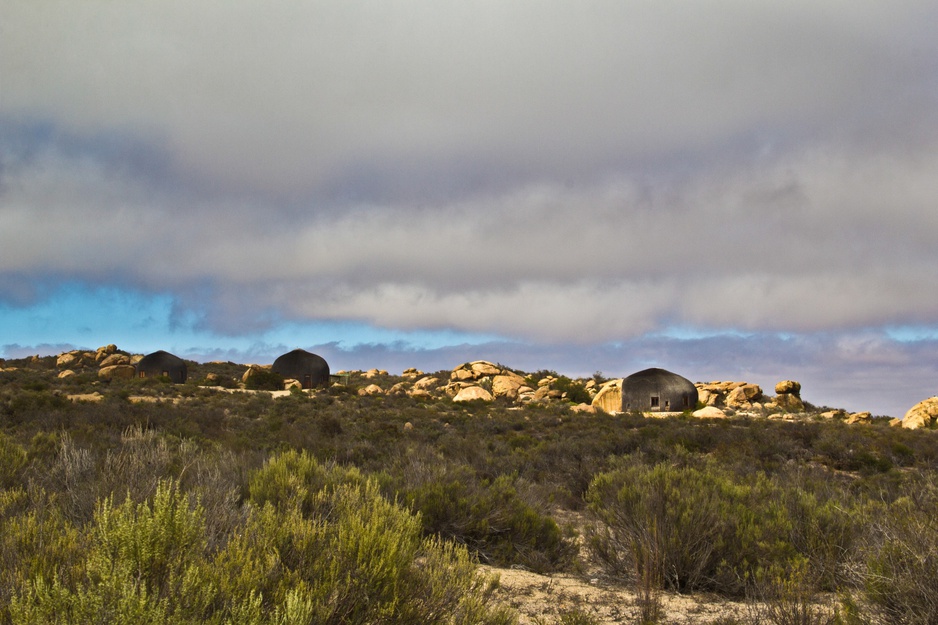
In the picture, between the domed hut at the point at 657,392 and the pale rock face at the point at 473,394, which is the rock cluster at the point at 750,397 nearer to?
the domed hut at the point at 657,392

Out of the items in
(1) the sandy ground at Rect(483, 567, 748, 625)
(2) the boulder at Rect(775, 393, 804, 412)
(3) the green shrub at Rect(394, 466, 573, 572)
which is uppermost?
(2) the boulder at Rect(775, 393, 804, 412)

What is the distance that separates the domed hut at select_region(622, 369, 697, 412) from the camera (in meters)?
37.9

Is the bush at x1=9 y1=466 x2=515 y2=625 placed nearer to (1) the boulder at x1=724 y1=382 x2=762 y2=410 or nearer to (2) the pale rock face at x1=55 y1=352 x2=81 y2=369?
(1) the boulder at x1=724 y1=382 x2=762 y2=410

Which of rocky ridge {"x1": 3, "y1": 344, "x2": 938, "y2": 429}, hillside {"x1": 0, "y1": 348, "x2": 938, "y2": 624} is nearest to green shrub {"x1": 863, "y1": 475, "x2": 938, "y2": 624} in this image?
hillside {"x1": 0, "y1": 348, "x2": 938, "y2": 624}

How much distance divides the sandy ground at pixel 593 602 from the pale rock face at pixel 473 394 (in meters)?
32.5

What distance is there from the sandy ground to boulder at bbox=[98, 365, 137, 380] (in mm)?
44058

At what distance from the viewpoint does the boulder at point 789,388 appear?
4047 cm

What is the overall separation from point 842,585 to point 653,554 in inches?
73.5

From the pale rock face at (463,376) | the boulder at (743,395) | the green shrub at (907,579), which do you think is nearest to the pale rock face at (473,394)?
the pale rock face at (463,376)

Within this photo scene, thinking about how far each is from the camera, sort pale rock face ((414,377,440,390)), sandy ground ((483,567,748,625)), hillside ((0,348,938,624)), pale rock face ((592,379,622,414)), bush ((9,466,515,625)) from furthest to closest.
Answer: pale rock face ((414,377,440,390)) < pale rock face ((592,379,622,414)) < sandy ground ((483,567,748,625)) < hillside ((0,348,938,624)) < bush ((9,466,515,625))

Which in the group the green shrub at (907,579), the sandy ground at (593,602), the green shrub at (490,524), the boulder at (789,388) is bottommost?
the sandy ground at (593,602)

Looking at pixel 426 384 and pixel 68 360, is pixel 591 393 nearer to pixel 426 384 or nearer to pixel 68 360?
pixel 426 384

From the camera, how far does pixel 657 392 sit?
125 feet

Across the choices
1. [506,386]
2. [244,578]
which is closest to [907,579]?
[244,578]
